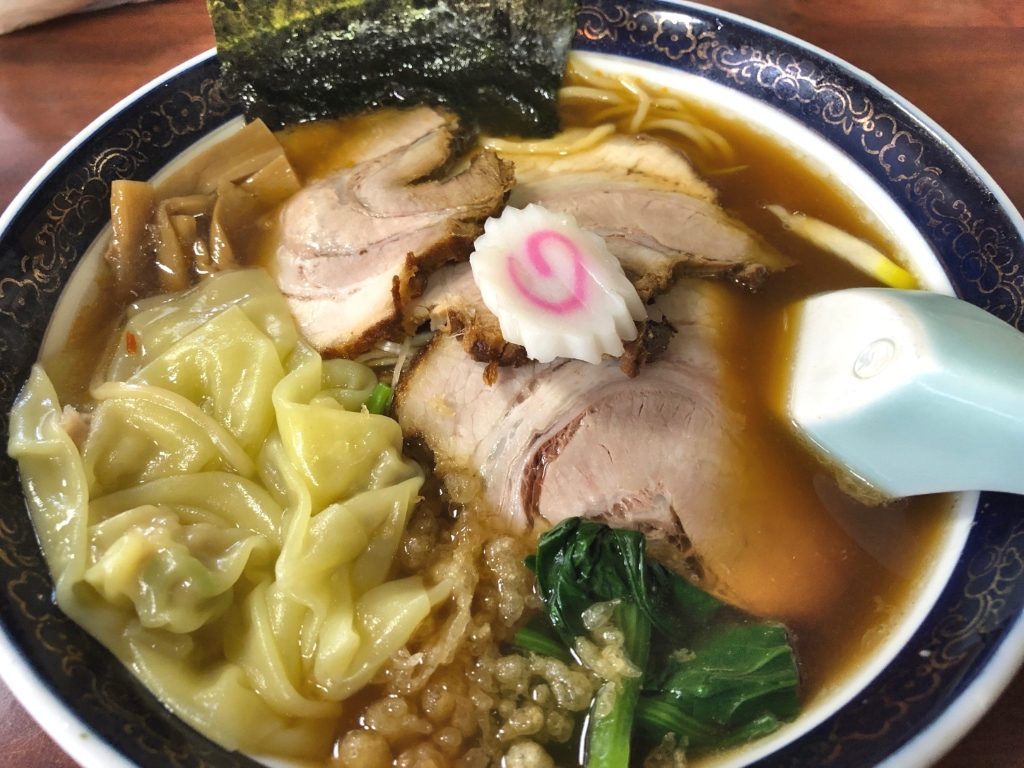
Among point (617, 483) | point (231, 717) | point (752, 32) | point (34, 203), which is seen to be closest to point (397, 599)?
point (231, 717)

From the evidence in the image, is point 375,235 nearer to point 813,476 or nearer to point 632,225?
point 632,225

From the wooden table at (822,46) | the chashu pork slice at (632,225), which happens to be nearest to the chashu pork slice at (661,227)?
the chashu pork slice at (632,225)

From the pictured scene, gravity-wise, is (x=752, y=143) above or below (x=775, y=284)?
above

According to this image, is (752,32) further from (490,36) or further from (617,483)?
(617,483)

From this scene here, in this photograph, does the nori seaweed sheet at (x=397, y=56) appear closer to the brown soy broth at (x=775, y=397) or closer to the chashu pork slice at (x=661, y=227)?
the brown soy broth at (x=775, y=397)

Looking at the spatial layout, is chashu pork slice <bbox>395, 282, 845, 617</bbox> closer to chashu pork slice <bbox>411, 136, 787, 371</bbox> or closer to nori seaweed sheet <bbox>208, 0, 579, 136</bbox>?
chashu pork slice <bbox>411, 136, 787, 371</bbox>

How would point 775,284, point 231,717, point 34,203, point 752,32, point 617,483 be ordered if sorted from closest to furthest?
1. point 231,717
2. point 617,483
3. point 34,203
4. point 775,284
5. point 752,32
